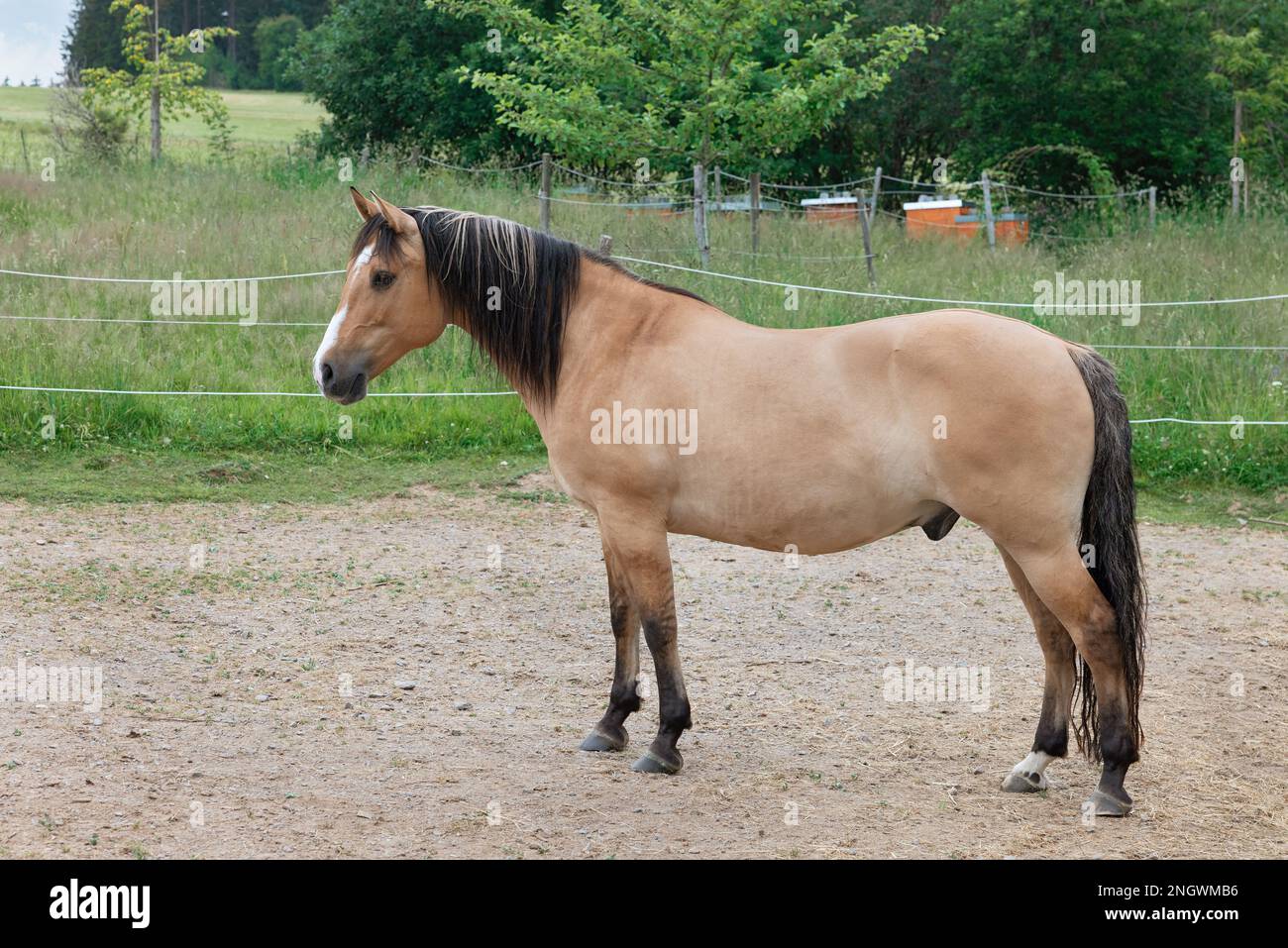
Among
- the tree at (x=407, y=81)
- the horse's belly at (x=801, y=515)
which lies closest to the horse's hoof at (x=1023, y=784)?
the horse's belly at (x=801, y=515)

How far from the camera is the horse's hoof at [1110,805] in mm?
4016

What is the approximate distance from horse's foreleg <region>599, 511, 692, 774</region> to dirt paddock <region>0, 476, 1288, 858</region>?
113 millimetres

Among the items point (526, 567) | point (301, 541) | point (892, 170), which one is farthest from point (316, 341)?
point (892, 170)

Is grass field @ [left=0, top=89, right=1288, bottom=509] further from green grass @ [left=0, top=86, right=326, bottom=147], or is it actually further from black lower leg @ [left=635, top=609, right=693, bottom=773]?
green grass @ [left=0, top=86, right=326, bottom=147]

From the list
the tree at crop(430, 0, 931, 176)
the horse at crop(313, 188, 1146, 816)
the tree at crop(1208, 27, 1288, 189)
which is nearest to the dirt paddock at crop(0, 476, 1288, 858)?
the horse at crop(313, 188, 1146, 816)

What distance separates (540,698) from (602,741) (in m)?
0.62

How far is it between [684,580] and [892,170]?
2023 centimetres

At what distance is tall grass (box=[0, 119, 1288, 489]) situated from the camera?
9.17 m

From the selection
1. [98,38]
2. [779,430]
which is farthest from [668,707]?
[98,38]

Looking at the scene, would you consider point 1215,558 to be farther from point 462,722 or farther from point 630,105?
point 630,105

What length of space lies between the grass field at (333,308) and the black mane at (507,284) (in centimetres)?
340

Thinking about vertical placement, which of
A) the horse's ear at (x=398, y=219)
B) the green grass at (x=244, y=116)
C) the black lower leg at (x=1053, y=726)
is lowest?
the black lower leg at (x=1053, y=726)

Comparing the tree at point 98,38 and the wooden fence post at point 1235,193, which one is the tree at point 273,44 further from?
the wooden fence post at point 1235,193

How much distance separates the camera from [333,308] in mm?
11086
